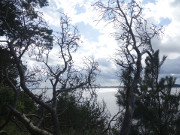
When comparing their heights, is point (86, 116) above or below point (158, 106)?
below

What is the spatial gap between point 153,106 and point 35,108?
6.19 meters

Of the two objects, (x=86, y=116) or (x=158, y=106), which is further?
(x=86, y=116)

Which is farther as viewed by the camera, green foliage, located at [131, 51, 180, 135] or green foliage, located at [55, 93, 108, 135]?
green foliage, located at [131, 51, 180, 135]

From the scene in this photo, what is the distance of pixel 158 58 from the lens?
686 cm

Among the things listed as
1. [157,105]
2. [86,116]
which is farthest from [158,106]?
[86,116]

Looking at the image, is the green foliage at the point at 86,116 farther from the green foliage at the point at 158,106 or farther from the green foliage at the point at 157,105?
the green foliage at the point at 158,106

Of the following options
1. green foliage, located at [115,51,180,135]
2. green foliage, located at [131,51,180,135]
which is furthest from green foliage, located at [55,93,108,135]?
green foliage, located at [131,51,180,135]

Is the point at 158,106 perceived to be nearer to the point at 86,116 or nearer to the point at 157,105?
the point at 157,105

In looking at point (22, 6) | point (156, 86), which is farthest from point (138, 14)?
point (22, 6)

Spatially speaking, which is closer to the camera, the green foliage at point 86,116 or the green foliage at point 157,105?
the green foliage at point 86,116

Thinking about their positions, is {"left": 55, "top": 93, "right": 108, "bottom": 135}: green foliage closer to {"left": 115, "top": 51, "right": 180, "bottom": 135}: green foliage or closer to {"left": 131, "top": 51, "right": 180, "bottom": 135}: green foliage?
{"left": 115, "top": 51, "right": 180, "bottom": 135}: green foliage

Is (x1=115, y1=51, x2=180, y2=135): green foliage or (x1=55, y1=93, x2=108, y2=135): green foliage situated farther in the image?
(x1=115, y1=51, x2=180, y2=135): green foliage

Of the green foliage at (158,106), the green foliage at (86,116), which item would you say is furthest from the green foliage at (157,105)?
the green foliage at (86,116)

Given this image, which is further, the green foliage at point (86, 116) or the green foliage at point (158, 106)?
the green foliage at point (158, 106)
